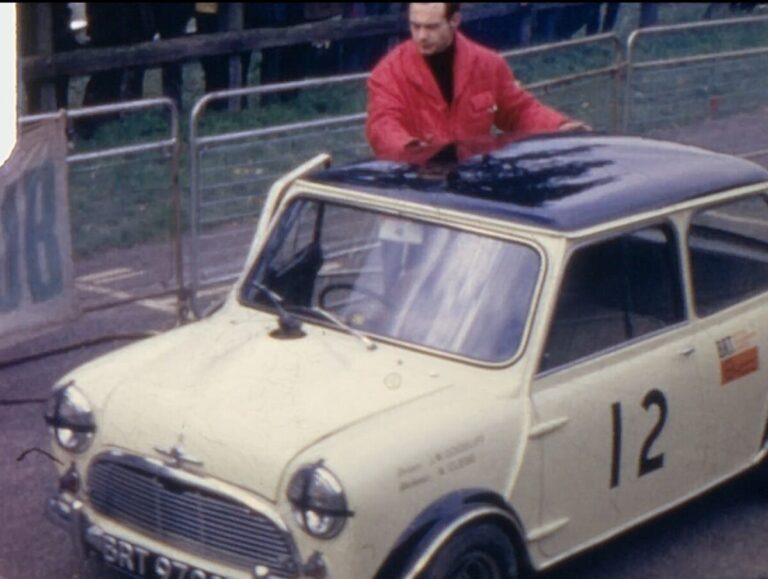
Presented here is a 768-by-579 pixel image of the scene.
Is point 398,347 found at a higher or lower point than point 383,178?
lower

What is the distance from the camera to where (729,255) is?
6141 millimetres

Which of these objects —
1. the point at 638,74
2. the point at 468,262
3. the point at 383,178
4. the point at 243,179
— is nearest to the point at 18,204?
the point at 243,179

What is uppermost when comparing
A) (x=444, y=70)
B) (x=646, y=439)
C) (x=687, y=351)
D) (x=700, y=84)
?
(x=444, y=70)

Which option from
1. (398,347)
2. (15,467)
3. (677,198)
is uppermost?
(677,198)

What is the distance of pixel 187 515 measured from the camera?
4797mm

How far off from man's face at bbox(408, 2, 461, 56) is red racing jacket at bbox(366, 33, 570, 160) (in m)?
0.06

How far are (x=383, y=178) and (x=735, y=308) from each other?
1.47 meters

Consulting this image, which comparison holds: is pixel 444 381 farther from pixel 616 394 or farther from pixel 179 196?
pixel 179 196

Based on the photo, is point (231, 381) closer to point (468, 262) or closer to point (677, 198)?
point (468, 262)

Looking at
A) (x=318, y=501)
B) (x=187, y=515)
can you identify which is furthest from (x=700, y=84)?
(x=318, y=501)

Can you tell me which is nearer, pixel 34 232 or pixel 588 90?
pixel 34 232

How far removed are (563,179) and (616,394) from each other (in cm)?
84

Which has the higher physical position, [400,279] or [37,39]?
[400,279]

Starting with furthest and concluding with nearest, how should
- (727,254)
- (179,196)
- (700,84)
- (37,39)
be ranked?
(37,39), (700,84), (179,196), (727,254)
